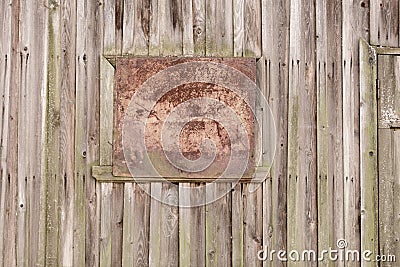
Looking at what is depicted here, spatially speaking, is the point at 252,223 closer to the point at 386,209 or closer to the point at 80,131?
the point at 386,209

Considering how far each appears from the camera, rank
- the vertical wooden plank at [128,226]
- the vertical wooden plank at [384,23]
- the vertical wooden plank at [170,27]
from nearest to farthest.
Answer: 1. the vertical wooden plank at [128,226]
2. the vertical wooden plank at [170,27]
3. the vertical wooden plank at [384,23]

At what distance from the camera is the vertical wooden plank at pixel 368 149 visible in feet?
14.1

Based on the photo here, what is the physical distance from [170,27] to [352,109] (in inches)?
56.4

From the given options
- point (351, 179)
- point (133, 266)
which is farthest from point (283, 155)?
point (133, 266)

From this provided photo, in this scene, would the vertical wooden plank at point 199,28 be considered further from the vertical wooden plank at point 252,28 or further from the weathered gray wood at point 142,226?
the weathered gray wood at point 142,226

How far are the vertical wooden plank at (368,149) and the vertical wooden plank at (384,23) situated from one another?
118 mm

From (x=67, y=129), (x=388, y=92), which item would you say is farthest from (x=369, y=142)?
(x=67, y=129)

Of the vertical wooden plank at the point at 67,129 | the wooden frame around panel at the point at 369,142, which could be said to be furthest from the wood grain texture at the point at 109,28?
the wooden frame around panel at the point at 369,142

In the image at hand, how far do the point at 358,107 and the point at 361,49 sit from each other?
42cm

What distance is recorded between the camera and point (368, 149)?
4.32m

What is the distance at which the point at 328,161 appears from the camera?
4.31 m

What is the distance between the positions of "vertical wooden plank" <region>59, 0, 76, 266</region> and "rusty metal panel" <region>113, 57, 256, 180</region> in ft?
1.05

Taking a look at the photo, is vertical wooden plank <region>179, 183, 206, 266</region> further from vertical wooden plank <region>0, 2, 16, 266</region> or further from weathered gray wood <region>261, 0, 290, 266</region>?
vertical wooden plank <region>0, 2, 16, 266</region>

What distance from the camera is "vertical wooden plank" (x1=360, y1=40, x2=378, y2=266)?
4293mm
